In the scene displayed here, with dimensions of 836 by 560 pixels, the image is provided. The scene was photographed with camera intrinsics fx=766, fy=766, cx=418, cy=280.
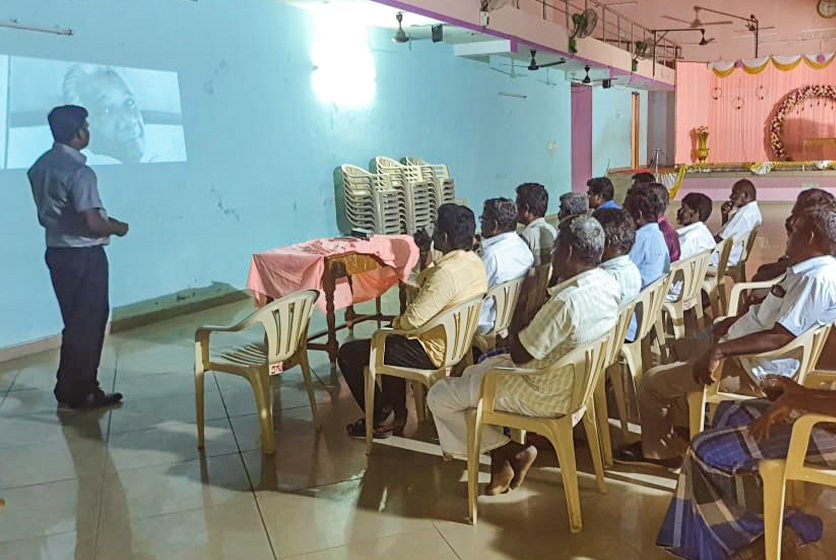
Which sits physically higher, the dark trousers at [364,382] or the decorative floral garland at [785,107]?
the decorative floral garland at [785,107]

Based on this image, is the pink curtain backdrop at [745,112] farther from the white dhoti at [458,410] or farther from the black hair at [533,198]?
the white dhoti at [458,410]

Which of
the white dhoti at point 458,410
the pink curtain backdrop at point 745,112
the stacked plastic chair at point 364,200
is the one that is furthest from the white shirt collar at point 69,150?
the pink curtain backdrop at point 745,112

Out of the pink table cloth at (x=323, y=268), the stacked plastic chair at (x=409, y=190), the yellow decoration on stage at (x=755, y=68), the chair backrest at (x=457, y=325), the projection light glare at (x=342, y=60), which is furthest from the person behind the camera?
the yellow decoration on stage at (x=755, y=68)

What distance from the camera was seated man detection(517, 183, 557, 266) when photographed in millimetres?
4262

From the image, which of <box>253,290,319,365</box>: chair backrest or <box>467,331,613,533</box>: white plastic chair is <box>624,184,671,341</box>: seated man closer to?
<box>467,331,613,533</box>: white plastic chair

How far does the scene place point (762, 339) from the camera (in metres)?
2.44

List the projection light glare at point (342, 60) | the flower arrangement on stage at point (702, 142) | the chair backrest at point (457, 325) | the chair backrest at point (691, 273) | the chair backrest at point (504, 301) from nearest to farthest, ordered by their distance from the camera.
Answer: the chair backrest at point (457, 325), the chair backrest at point (504, 301), the chair backrest at point (691, 273), the projection light glare at point (342, 60), the flower arrangement on stage at point (702, 142)

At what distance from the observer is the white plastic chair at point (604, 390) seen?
2789 millimetres

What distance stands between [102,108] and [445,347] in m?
3.49

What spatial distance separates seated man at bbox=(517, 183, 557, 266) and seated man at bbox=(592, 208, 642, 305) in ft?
4.06

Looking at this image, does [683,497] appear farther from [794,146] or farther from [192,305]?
[794,146]

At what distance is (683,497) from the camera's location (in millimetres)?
2123

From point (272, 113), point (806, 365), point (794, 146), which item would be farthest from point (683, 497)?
point (794, 146)

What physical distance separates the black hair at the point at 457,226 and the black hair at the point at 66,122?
1908 mm
